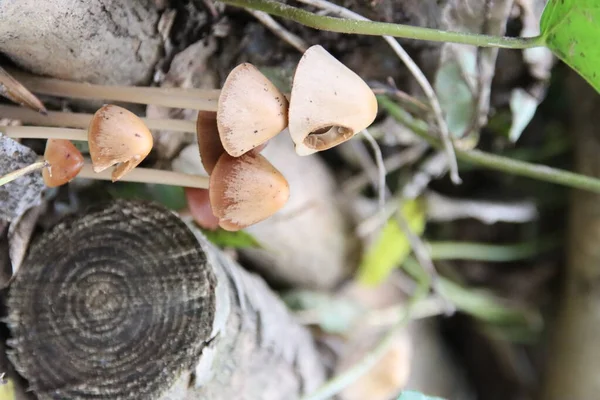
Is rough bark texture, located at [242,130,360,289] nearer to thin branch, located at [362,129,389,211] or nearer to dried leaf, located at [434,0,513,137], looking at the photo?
thin branch, located at [362,129,389,211]

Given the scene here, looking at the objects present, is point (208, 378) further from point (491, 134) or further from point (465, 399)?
point (465, 399)

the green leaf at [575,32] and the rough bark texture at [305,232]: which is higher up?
the green leaf at [575,32]

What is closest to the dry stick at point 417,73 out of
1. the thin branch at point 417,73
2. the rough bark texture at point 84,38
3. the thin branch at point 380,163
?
the thin branch at point 417,73

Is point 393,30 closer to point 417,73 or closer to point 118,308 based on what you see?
point 417,73

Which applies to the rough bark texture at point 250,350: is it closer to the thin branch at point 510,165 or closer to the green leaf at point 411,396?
the green leaf at point 411,396

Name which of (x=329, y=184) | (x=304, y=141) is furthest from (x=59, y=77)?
(x=329, y=184)

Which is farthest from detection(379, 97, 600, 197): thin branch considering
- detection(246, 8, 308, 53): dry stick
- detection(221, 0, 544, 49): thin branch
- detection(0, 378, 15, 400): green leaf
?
detection(0, 378, 15, 400): green leaf
